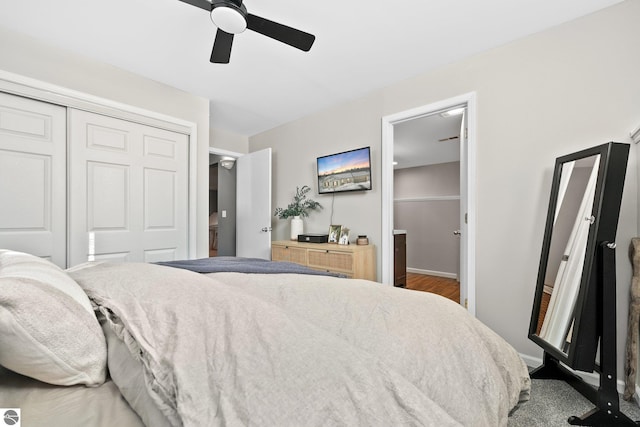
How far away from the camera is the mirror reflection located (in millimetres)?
1675

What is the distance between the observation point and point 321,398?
59cm

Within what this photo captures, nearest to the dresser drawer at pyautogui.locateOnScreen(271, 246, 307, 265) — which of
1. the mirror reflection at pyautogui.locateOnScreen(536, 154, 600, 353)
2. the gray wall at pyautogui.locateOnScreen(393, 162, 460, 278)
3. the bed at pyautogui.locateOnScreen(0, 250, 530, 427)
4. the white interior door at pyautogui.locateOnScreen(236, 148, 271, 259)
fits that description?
the white interior door at pyautogui.locateOnScreen(236, 148, 271, 259)

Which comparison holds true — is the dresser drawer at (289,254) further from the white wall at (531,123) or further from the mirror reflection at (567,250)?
the mirror reflection at (567,250)

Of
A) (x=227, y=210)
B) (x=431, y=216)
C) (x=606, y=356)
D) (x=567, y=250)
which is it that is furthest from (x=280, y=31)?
(x=431, y=216)

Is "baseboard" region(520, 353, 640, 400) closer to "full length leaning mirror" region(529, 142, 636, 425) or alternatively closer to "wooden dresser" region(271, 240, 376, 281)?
"full length leaning mirror" region(529, 142, 636, 425)

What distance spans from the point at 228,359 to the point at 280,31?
73.2 inches

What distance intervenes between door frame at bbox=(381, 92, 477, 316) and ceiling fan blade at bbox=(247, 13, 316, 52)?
→ 1.41 metres

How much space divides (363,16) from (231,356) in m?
2.22

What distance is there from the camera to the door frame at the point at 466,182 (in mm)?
2436

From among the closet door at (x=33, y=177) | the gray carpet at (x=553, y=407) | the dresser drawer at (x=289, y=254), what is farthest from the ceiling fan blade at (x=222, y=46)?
the gray carpet at (x=553, y=407)

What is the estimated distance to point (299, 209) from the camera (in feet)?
12.5

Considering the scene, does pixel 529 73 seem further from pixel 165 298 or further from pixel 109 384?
pixel 109 384

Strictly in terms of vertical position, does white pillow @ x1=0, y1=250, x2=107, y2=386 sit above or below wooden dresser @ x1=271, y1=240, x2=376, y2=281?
above

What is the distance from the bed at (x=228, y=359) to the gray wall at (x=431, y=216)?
474 centimetres
